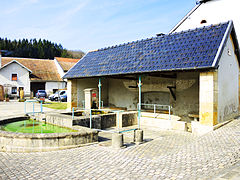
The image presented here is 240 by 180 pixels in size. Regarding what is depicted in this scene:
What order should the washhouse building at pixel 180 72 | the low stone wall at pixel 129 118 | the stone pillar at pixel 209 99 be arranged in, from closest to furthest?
the stone pillar at pixel 209 99
the washhouse building at pixel 180 72
the low stone wall at pixel 129 118

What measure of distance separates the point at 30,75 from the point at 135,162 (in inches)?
1323

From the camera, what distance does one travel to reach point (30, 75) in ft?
116

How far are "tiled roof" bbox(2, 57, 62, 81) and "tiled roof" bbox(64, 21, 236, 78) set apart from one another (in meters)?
21.4

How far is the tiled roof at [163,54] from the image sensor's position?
9828mm

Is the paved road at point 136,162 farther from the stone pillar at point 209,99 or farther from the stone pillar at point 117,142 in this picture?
the stone pillar at point 209,99

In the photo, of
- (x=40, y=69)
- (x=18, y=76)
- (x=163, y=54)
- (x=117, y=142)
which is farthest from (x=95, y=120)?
(x=40, y=69)

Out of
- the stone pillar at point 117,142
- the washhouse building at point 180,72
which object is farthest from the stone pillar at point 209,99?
the stone pillar at point 117,142

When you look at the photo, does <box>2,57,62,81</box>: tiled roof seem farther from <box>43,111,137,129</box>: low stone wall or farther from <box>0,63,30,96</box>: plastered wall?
<box>43,111,137,129</box>: low stone wall

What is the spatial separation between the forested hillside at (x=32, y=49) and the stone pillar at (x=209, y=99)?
6100 cm

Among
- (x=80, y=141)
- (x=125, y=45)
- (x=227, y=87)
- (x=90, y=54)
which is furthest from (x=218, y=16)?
(x=80, y=141)

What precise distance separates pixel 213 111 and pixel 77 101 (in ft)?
36.1

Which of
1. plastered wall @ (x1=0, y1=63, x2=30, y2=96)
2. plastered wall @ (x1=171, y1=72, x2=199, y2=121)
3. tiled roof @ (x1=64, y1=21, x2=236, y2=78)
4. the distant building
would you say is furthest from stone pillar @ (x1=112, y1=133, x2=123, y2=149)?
plastered wall @ (x1=0, y1=63, x2=30, y2=96)

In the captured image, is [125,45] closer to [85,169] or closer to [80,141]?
[80,141]

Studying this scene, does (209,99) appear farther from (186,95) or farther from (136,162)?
(136,162)
